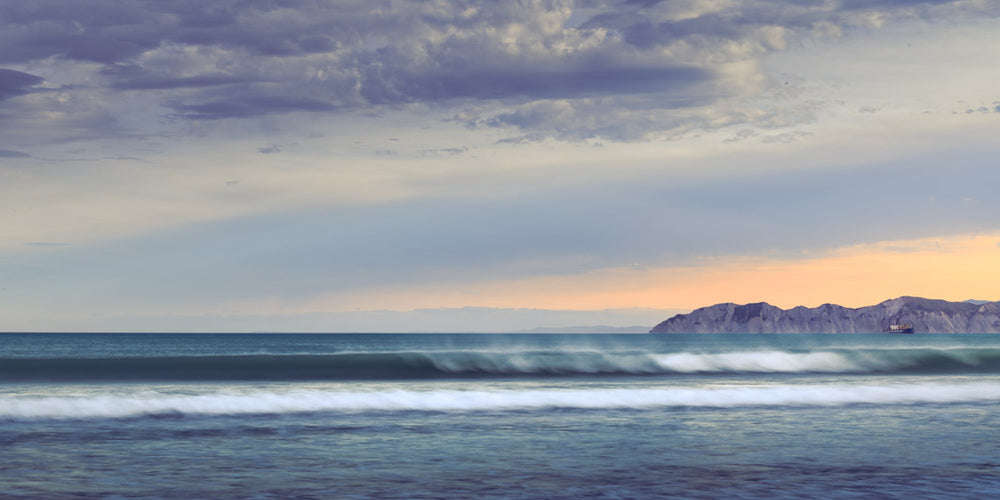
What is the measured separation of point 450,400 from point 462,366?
2069cm

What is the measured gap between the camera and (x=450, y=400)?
2281cm

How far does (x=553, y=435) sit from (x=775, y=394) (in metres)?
11.3

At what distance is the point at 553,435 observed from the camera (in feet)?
53.5

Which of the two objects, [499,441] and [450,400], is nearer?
[499,441]

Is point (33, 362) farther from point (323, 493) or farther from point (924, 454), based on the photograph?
point (924, 454)

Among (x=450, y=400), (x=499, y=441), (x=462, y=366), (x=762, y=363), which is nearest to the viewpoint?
(x=499, y=441)

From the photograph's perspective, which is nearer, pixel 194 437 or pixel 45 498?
pixel 45 498

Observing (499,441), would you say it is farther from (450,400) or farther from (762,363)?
(762,363)

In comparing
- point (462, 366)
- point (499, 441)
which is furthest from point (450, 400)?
point (462, 366)

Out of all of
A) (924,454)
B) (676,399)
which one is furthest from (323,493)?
(676,399)

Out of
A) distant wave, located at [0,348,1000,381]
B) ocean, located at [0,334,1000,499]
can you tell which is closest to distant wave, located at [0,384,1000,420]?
ocean, located at [0,334,1000,499]

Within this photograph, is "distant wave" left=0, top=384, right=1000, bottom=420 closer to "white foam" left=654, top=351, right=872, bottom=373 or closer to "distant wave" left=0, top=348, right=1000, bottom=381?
"distant wave" left=0, top=348, right=1000, bottom=381

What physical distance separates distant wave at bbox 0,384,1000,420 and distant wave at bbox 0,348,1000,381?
36.8ft

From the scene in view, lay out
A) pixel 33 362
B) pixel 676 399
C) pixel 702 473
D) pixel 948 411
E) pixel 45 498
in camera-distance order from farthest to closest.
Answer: pixel 33 362
pixel 676 399
pixel 948 411
pixel 702 473
pixel 45 498
